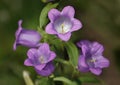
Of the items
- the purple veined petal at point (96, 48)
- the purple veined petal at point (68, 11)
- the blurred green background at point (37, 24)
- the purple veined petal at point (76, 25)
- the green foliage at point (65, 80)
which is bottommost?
the blurred green background at point (37, 24)

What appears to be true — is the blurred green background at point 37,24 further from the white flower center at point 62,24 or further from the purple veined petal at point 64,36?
the purple veined petal at point 64,36

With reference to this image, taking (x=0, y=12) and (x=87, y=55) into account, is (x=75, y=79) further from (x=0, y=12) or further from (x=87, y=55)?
(x=0, y=12)

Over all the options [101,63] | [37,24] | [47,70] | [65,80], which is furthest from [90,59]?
[37,24]

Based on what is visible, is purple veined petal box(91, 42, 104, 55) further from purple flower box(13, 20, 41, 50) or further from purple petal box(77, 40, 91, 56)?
purple flower box(13, 20, 41, 50)

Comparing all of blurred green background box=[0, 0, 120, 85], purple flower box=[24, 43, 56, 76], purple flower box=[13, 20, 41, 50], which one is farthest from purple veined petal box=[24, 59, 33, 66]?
blurred green background box=[0, 0, 120, 85]

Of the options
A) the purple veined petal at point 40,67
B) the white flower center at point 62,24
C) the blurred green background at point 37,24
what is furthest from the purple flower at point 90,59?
the blurred green background at point 37,24
